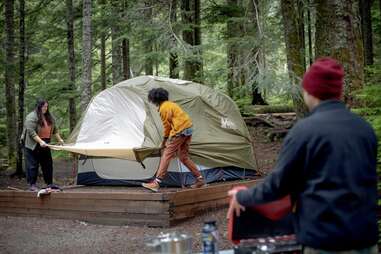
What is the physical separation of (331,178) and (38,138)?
7.12 m

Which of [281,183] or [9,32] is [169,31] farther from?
[281,183]

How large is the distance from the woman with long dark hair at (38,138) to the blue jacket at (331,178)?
6.90 meters

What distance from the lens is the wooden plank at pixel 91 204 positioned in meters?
7.63

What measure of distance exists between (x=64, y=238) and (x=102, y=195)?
3.68 ft

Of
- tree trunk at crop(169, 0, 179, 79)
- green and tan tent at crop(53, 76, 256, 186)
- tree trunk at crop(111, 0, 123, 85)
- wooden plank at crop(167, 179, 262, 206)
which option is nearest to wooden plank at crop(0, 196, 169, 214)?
wooden plank at crop(167, 179, 262, 206)

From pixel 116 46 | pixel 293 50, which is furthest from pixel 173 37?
pixel 116 46

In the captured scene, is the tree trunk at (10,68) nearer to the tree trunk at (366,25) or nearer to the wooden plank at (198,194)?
the wooden plank at (198,194)

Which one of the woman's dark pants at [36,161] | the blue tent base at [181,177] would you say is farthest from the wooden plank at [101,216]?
the blue tent base at [181,177]

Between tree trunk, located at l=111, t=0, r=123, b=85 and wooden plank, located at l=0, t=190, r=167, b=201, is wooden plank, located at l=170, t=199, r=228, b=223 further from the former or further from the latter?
tree trunk, located at l=111, t=0, r=123, b=85

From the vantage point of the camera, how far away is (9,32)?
40.3ft

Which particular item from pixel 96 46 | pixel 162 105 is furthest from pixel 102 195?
pixel 96 46

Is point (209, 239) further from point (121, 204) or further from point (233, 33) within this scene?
point (233, 33)

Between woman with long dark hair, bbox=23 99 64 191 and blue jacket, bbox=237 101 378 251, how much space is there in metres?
6.90

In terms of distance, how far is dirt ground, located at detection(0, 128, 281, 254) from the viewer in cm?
655
